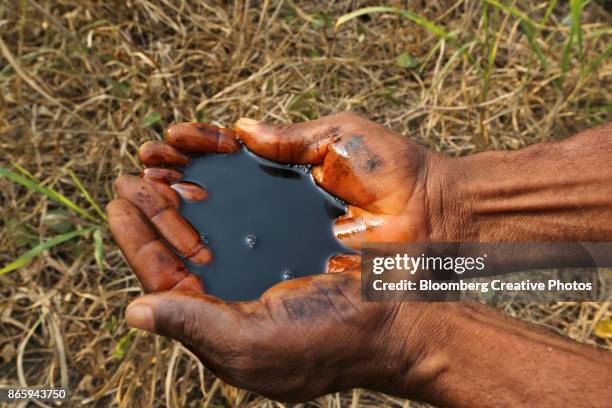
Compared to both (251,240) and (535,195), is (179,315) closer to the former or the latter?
(251,240)

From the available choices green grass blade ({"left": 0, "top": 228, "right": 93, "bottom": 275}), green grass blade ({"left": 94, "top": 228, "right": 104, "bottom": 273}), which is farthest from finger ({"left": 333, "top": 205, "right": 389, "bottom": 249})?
green grass blade ({"left": 0, "top": 228, "right": 93, "bottom": 275})

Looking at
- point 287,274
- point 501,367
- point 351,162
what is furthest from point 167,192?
point 501,367

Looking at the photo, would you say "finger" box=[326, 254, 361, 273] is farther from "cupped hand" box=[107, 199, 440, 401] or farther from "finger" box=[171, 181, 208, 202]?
"finger" box=[171, 181, 208, 202]

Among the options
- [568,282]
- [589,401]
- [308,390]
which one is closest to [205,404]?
[308,390]

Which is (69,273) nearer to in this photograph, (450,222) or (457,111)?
(450,222)

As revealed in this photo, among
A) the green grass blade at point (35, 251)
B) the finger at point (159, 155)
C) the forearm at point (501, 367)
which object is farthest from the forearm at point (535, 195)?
the green grass blade at point (35, 251)
